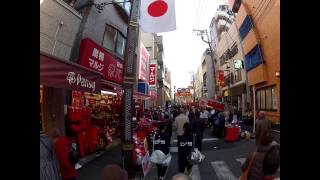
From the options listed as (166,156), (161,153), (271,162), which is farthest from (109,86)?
(271,162)

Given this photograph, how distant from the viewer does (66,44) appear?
17.1 metres

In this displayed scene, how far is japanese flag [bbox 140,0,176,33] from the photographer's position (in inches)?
367

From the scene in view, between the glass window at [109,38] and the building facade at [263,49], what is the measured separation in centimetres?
915

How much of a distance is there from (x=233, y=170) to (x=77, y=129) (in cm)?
526

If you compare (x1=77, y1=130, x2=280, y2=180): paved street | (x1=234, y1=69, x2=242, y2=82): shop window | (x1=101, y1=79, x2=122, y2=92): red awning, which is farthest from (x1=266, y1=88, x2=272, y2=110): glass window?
(x1=234, y1=69, x2=242, y2=82): shop window

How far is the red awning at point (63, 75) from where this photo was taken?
8488mm

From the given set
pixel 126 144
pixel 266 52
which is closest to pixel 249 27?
pixel 266 52

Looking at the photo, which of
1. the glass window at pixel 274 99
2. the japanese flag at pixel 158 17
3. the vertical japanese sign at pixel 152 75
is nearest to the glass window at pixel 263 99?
the glass window at pixel 274 99

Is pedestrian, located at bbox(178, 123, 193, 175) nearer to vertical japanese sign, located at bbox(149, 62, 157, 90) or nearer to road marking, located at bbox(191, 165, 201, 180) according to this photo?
road marking, located at bbox(191, 165, 201, 180)

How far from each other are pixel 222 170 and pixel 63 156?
6.89 m

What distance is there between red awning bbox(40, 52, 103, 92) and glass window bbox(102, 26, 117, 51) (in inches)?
507

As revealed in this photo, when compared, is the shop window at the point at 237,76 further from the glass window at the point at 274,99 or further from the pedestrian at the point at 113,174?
the pedestrian at the point at 113,174

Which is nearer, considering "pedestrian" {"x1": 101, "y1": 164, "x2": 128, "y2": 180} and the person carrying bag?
"pedestrian" {"x1": 101, "y1": 164, "x2": 128, "y2": 180}
